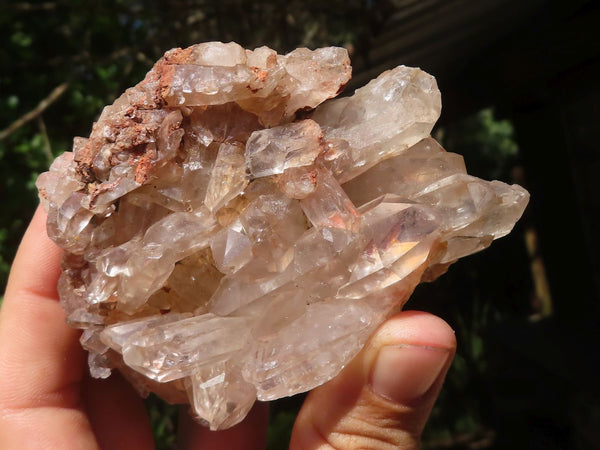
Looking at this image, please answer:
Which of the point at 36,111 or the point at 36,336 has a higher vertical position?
the point at 36,111

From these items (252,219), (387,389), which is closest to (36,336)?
(252,219)

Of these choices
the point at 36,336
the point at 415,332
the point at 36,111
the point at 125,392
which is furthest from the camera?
the point at 36,111

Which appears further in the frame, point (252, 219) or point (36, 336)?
point (36, 336)

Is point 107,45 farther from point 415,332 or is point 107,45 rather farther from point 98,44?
point 415,332

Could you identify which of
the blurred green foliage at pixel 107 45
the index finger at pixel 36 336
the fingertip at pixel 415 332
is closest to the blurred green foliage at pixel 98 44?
the blurred green foliage at pixel 107 45

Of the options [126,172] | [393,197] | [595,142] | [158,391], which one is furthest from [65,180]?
[595,142]

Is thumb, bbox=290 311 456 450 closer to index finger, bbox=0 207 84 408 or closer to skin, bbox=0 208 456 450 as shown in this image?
skin, bbox=0 208 456 450

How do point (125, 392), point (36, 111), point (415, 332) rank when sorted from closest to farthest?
point (415, 332), point (125, 392), point (36, 111)

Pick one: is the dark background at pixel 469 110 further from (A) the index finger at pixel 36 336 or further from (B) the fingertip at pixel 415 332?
(B) the fingertip at pixel 415 332
